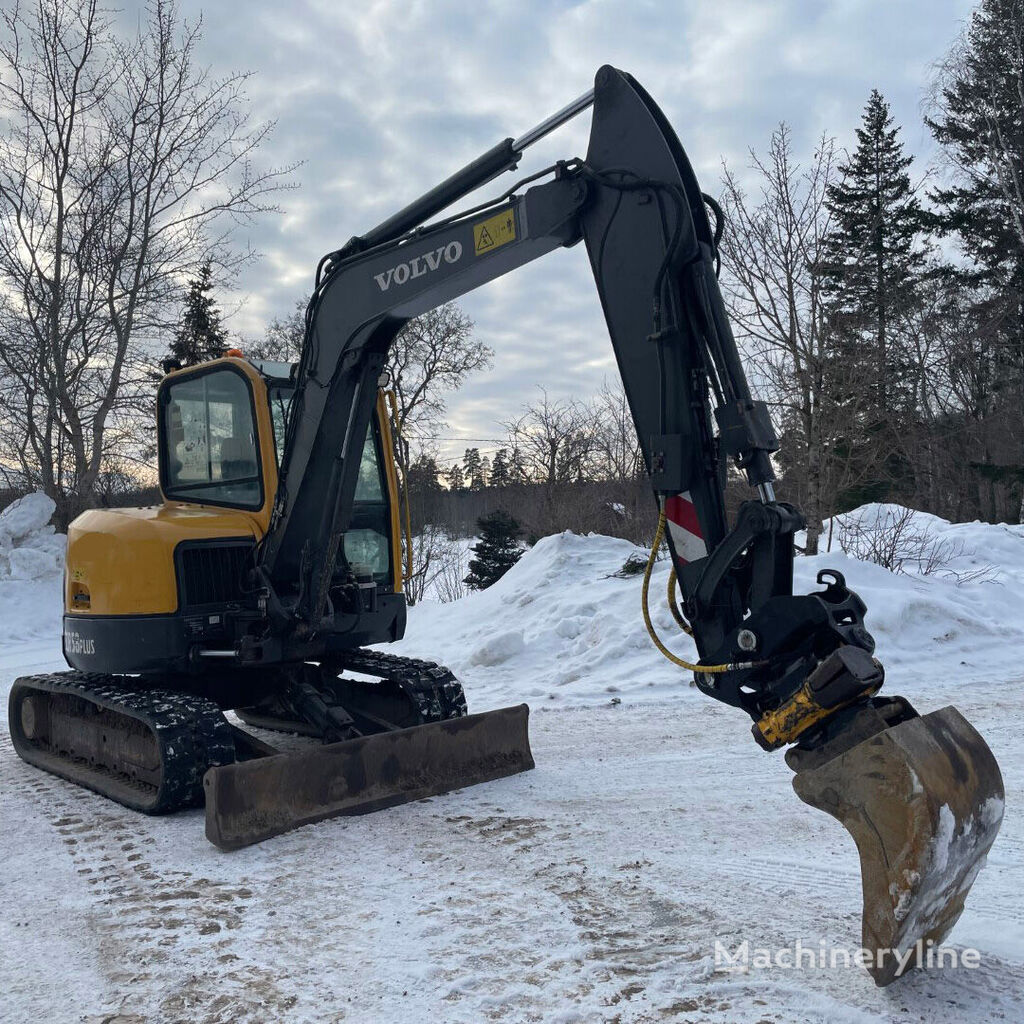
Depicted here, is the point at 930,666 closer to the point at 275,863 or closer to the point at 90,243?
the point at 275,863

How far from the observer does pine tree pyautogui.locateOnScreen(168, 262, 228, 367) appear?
19.0 metres

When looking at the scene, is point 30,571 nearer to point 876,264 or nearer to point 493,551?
point 493,551

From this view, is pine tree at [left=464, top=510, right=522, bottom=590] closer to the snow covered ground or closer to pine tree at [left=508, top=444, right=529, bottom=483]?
pine tree at [left=508, top=444, right=529, bottom=483]

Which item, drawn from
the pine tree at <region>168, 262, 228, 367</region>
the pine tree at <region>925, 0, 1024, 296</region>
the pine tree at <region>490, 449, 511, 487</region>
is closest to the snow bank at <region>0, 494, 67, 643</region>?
the pine tree at <region>168, 262, 228, 367</region>

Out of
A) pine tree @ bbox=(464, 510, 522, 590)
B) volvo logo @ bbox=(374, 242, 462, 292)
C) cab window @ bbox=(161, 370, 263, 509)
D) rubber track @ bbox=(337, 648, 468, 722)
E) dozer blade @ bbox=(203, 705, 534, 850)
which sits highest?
volvo logo @ bbox=(374, 242, 462, 292)

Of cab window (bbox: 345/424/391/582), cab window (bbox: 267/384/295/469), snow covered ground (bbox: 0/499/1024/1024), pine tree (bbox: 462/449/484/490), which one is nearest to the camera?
snow covered ground (bbox: 0/499/1024/1024)

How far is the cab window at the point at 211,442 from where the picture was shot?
560 cm

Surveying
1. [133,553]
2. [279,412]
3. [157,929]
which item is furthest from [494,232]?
[157,929]

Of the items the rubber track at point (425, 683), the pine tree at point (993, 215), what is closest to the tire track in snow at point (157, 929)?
the rubber track at point (425, 683)

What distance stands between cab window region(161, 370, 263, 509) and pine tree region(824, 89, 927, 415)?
801 centimetres

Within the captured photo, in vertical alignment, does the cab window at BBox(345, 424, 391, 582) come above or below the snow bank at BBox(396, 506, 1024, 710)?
above

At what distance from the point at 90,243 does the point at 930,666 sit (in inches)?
607

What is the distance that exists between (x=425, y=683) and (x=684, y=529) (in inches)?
98.7

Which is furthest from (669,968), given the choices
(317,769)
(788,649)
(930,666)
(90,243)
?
(90,243)
